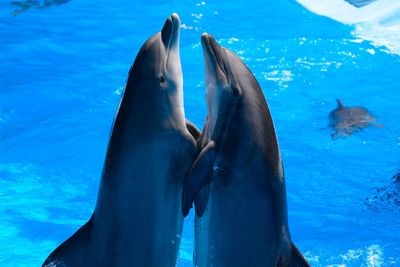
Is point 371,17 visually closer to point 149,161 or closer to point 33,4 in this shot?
point 33,4

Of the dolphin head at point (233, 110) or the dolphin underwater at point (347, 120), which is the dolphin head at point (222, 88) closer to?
the dolphin head at point (233, 110)

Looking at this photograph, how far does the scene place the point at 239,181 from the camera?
12.5 feet

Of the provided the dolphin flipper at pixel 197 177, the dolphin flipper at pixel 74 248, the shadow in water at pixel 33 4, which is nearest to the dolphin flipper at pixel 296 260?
the dolphin flipper at pixel 197 177

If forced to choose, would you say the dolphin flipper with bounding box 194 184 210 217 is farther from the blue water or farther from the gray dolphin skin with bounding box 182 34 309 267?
the blue water

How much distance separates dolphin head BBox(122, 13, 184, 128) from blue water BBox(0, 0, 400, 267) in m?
5.17

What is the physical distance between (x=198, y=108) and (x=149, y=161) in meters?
7.63

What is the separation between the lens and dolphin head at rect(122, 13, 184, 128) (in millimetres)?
3781

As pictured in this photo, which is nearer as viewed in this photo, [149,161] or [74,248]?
[149,161]

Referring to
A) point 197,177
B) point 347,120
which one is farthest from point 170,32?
point 347,120

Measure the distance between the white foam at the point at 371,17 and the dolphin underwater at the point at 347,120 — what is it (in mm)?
2960

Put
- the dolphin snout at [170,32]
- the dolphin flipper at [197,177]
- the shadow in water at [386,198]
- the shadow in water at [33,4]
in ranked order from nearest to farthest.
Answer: the dolphin flipper at [197,177] → the dolphin snout at [170,32] → the shadow in water at [386,198] → the shadow in water at [33,4]


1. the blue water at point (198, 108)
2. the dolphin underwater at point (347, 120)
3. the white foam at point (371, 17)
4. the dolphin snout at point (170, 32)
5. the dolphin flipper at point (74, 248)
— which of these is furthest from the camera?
the white foam at point (371, 17)

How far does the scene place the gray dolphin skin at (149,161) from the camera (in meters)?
3.77

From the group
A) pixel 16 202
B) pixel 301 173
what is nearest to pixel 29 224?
pixel 16 202
